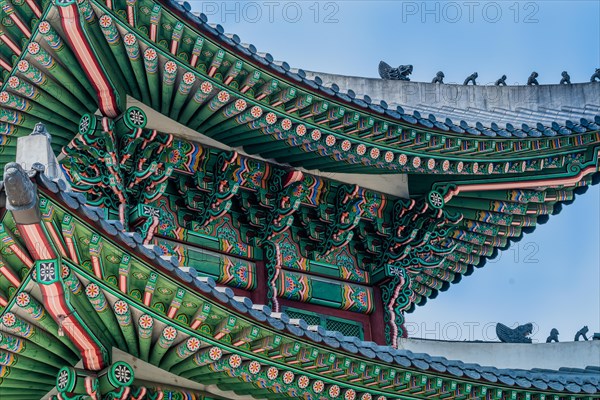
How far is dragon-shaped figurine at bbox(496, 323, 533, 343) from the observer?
1969 cm

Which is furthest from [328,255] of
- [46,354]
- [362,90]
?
[46,354]

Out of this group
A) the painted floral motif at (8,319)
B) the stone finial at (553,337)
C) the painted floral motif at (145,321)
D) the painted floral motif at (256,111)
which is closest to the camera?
the painted floral motif at (8,319)

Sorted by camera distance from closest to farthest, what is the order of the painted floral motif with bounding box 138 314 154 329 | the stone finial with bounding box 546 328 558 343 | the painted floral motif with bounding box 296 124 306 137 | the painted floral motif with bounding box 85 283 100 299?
the painted floral motif with bounding box 85 283 100 299 → the painted floral motif with bounding box 138 314 154 329 → the painted floral motif with bounding box 296 124 306 137 → the stone finial with bounding box 546 328 558 343

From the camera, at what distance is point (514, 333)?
19.8m

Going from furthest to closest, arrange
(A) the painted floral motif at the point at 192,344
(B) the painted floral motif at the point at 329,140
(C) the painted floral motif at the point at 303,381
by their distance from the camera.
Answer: (B) the painted floral motif at the point at 329,140, (C) the painted floral motif at the point at 303,381, (A) the painted floral motif at the point at 192,344

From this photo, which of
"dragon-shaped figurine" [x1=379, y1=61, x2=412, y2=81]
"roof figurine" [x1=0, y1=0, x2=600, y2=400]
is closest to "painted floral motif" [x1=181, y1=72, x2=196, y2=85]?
"roof figurine" [x1=0, y1=0, x2=600, y2=400]

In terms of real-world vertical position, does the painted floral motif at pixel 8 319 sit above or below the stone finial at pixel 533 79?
below

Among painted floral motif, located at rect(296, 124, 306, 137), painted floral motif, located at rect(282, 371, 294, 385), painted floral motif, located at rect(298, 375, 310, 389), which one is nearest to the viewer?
painted floral motif, located at rect(282, 371, 294, 385)

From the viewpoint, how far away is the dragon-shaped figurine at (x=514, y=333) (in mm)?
19688

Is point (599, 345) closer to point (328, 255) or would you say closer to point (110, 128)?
point (328, 255)

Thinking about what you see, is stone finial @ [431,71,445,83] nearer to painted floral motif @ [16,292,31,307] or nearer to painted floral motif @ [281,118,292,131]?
painted floral motif @ [281,118,292,131]

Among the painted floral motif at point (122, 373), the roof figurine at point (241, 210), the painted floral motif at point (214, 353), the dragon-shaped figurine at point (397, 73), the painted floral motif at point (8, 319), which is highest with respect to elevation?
the dragon-shaped figurine at point (397, 73)

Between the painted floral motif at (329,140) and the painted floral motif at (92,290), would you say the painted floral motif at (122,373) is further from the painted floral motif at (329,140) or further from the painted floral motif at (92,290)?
the painted floral motif at (329,140)

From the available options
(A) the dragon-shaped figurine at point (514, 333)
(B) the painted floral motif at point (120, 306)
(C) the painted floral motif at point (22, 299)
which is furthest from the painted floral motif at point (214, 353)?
(A) the dragon-shaped figurine at point (514, 333)
